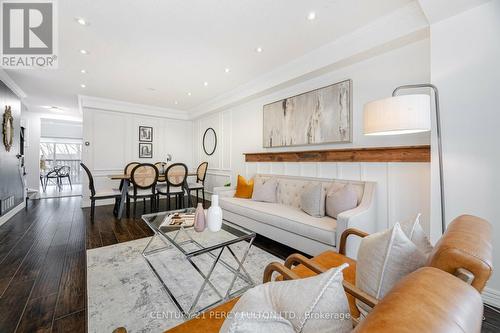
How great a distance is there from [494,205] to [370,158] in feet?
3.54

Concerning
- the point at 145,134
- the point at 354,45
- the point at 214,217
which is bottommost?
the point at 214,217

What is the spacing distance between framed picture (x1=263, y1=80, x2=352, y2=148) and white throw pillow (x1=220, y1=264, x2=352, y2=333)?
2.49m

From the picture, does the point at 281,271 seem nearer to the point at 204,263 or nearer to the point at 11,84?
the point at 204,263

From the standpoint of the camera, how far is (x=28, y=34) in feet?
8.21

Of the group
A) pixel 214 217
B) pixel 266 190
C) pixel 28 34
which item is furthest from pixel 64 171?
pixel 214 217

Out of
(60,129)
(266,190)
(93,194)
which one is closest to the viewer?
(266,190)

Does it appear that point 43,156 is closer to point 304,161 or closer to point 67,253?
point 67,253

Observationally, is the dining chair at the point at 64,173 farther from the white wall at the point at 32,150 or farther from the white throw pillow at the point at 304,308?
the white throw pillow at the point at 304,308

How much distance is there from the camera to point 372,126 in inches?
70.0

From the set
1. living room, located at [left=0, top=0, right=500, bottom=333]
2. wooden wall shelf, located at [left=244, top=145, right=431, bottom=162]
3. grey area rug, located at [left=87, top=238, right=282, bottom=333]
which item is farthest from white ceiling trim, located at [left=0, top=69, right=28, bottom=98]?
wooden wall shelf, located at [left=244, top=145, right=431, bottom=162]

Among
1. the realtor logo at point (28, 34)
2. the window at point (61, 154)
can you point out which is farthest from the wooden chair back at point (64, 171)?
the realtor logo at point (28, 34)

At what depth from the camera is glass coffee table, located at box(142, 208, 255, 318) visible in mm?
1599

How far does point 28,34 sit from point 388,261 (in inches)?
162

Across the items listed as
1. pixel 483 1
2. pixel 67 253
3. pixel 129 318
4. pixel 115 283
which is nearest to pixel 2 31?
pixel 67 253
